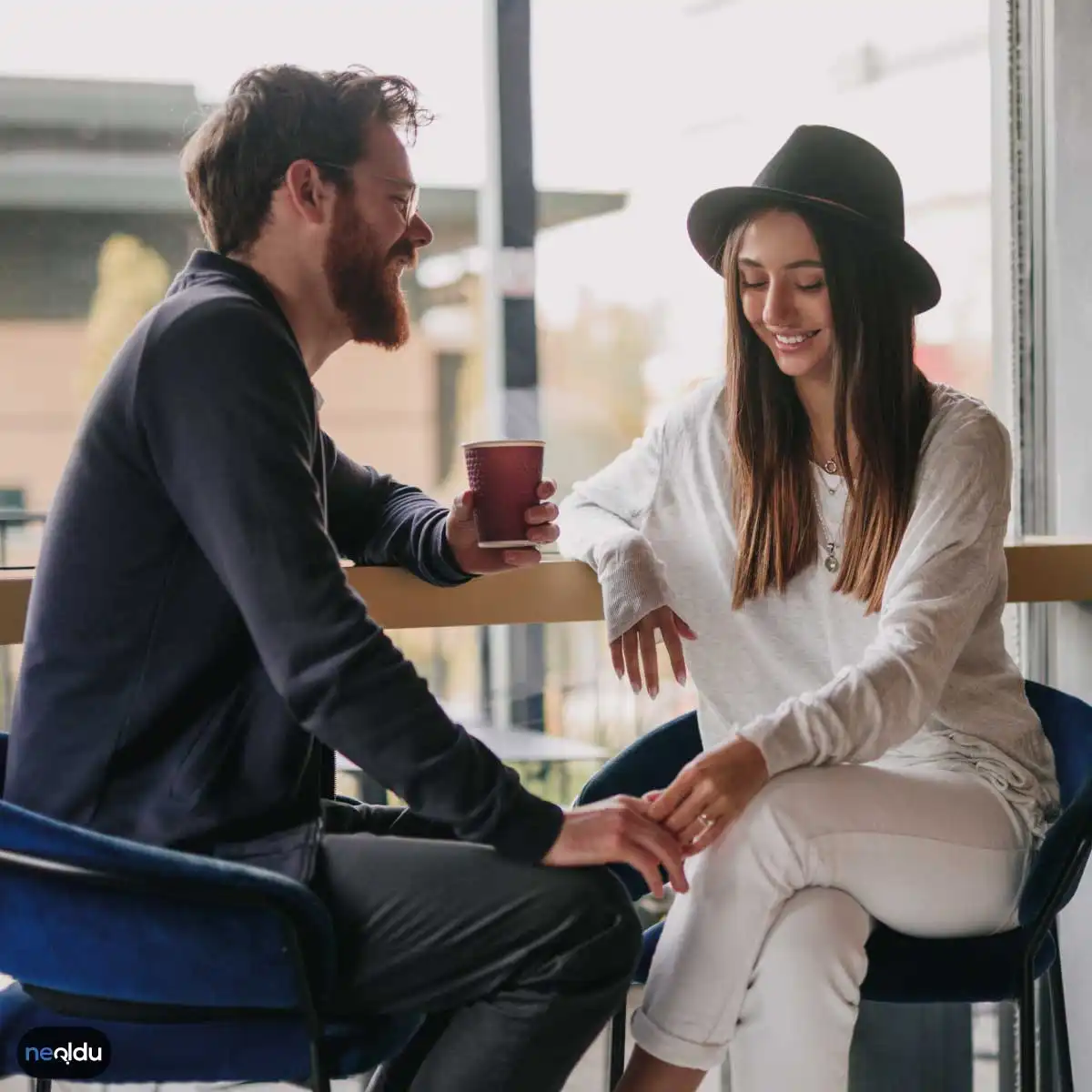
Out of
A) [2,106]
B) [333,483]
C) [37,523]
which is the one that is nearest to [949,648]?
[333,483]

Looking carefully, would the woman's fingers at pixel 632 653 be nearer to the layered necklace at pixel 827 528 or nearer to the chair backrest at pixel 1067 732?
the layered necklace at pixel 827 528

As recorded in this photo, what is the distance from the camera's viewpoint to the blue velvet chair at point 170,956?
122cm

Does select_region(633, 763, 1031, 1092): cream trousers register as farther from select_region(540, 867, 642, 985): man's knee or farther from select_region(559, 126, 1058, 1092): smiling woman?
select_region(540, 867, 642, 985): man's knee

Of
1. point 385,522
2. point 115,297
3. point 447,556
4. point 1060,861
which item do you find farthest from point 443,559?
point 115,297

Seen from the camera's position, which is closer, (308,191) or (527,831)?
(527,831)

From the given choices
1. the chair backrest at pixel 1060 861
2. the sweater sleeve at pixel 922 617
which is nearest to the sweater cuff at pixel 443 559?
the sweater sleeve at pixel 922 617

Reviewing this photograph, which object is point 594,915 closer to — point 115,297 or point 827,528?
point 827,528

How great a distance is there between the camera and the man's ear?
1555mm

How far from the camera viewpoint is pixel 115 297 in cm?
245

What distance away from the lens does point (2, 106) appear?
234 cm

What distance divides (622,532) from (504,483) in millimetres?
296

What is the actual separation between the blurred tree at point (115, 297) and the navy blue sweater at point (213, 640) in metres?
1.05

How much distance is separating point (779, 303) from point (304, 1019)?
1132 millimetres

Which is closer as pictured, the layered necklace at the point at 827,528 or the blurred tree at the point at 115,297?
the layered necklace at the point at 827,528
